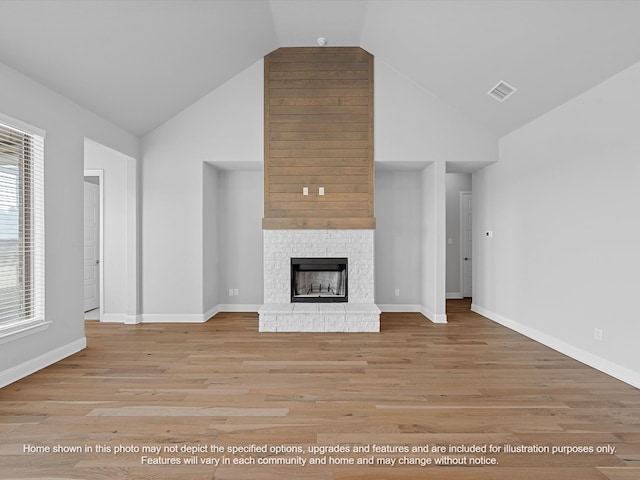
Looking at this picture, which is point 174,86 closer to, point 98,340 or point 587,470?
point 98,340

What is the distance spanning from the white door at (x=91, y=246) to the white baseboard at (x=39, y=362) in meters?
2.35

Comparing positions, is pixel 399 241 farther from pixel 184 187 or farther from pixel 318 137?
pixel 184 187

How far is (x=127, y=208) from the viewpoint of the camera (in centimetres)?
530

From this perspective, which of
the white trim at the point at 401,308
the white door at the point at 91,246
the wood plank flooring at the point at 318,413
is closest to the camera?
the wood plank flooring at the point at 318,413

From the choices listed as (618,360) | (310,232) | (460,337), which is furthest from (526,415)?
(310,232)

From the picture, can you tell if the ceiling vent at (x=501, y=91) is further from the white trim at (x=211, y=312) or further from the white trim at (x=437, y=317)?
the white trim at (x=211, y=312)

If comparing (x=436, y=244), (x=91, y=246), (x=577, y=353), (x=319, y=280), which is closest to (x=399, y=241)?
(x=436, y=244)

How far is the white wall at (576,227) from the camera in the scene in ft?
10.4

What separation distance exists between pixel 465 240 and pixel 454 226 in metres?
0.35

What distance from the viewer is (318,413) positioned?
2.53m

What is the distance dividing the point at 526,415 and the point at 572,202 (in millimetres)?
2394

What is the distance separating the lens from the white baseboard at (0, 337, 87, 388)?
10.1 feet

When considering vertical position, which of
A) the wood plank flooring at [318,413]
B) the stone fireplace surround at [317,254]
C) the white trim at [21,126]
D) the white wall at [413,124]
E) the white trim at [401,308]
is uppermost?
the white wall at [413,124]

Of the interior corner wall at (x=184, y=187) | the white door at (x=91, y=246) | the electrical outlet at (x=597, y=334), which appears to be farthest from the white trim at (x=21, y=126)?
the electrical outlet at (x=597, y=334)
